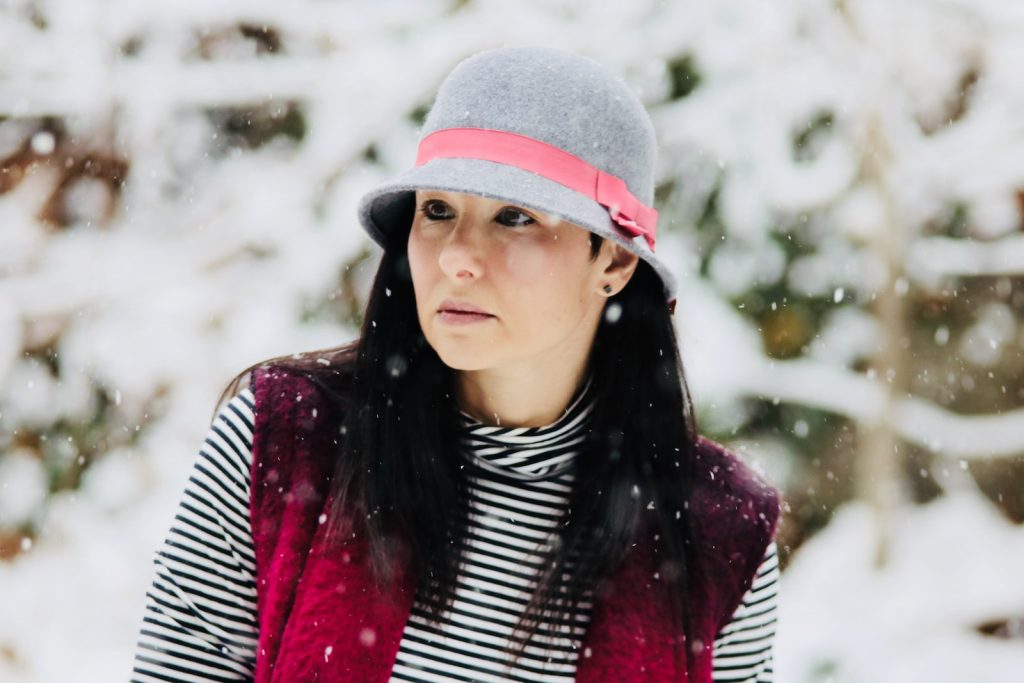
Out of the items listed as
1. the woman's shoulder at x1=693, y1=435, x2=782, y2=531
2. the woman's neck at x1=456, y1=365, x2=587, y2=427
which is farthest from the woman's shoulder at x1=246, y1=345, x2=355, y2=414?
the woman's shoulder at x1=693, y1=435, x2=782, y2=531

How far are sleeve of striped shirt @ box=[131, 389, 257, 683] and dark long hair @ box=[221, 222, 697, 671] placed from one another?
0.16m

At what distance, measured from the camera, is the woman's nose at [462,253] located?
4.72ft

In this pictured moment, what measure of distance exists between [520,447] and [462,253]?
1.18 feet

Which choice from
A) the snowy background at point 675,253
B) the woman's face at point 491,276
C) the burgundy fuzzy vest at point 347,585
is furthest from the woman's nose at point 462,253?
the snowy background at point 675,253

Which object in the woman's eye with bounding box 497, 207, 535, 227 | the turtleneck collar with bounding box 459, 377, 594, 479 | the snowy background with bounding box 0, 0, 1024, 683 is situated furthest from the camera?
the snowy background with bounding box 0, 0, 1024, 683

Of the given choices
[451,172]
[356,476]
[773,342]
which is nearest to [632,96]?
[451,172]

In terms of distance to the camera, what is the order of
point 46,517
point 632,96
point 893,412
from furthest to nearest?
point 893,412 → point 46,517 → point 632,96

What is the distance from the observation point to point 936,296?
4957 mm

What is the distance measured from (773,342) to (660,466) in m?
3.19

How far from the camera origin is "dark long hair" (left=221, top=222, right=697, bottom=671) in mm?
1503

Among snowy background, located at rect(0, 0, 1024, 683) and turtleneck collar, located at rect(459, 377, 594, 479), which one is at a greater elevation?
snowy background, located at rect(0, 0, 1024, 683)

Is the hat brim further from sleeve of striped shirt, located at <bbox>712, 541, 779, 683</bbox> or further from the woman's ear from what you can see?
sleeve of striped shirt, located at <bbox>712, 541, 779, 683</bbox>

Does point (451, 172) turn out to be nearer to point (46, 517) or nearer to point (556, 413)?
point (556, 413)

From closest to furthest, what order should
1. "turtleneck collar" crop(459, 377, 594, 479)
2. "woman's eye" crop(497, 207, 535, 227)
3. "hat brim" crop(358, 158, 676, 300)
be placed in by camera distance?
"hat brim" crop(358, 158, 676, 300) → "woman's eye" crop(497, 207, 535, 227) → "turtleneck collar" crop(459, 377, 594, 479)
